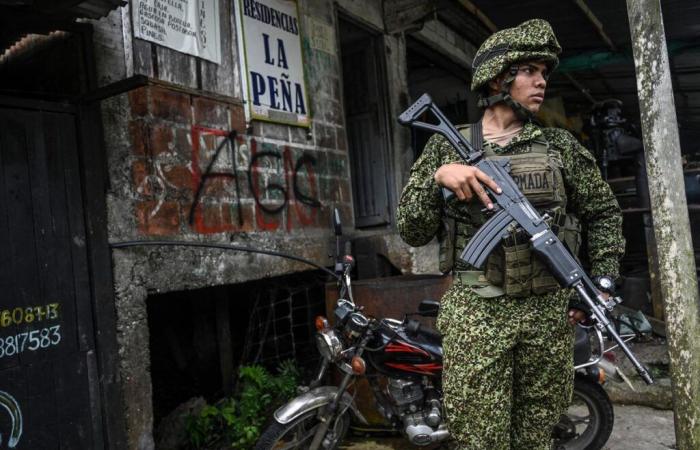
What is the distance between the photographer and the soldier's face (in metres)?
2.12

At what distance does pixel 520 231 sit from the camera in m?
2.02

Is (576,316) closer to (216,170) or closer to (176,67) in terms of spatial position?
(216,170)

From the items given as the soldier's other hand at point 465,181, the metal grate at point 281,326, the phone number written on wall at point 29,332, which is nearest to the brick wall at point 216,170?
the phone number written on wall at point 29,332

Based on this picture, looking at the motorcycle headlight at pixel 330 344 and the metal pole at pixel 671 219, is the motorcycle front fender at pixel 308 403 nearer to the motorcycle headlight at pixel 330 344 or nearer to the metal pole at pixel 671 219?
the motorcycle headlight at pixel 330 344

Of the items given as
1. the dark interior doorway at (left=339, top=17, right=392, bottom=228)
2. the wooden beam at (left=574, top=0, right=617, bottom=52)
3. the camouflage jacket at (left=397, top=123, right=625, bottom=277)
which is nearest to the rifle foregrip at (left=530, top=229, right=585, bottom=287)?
the camouflage jacket at (left=397, top=123, right=625, bottom=277)

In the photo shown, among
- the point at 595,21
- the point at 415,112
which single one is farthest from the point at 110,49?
the point at 595,21

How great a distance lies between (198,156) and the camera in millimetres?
3703

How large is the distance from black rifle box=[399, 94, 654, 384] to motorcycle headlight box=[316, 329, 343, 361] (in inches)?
47.8

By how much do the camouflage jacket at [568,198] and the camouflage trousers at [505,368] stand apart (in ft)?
0.81

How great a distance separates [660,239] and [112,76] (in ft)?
10.3

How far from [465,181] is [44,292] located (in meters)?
2.19

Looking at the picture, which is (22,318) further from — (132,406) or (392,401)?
(392,401)

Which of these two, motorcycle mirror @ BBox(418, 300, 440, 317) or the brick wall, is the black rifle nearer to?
motorcycle mirror @ BBox(418, 300, 440, 317)

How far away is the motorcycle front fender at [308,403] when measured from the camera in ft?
9.65
